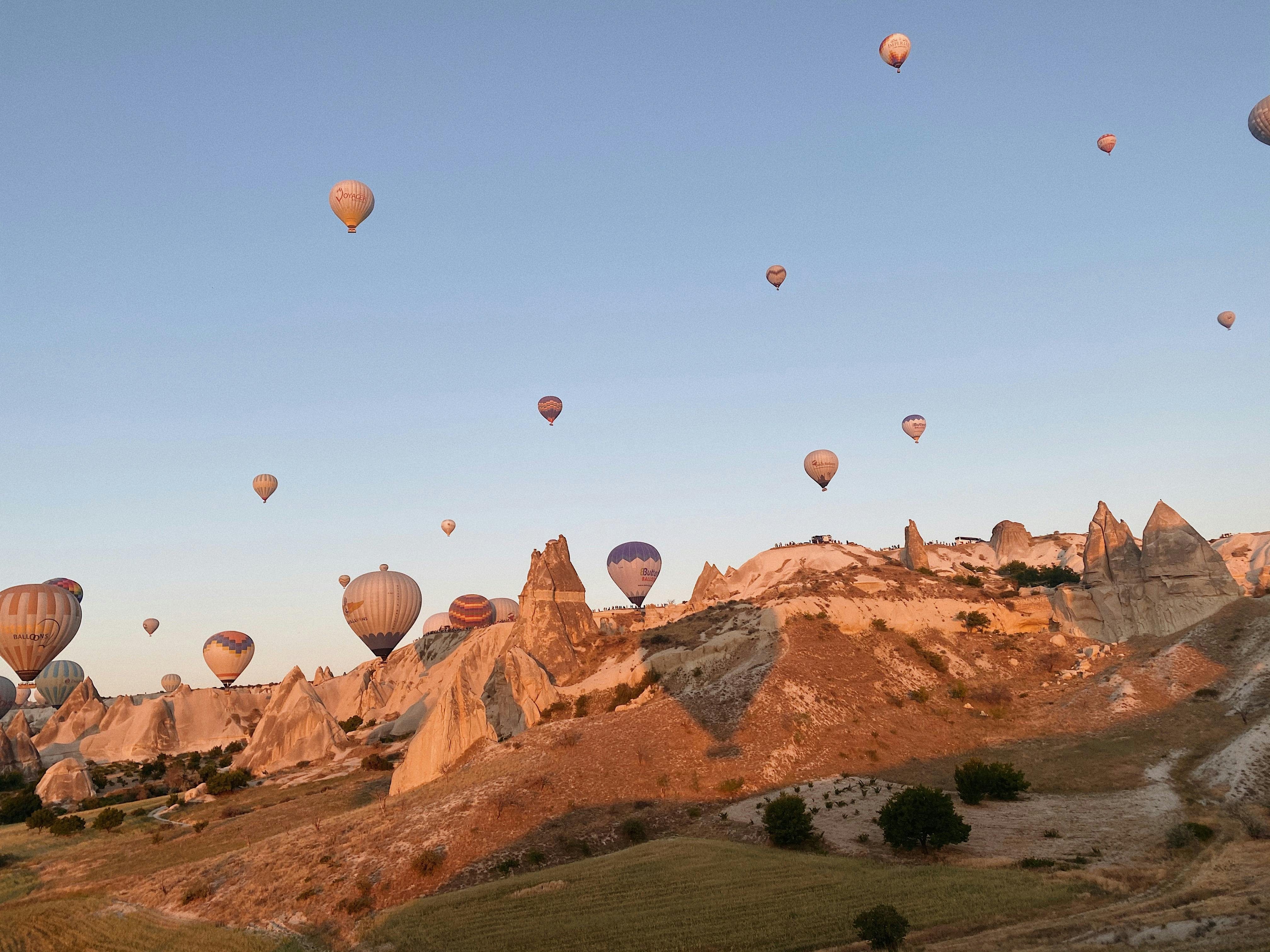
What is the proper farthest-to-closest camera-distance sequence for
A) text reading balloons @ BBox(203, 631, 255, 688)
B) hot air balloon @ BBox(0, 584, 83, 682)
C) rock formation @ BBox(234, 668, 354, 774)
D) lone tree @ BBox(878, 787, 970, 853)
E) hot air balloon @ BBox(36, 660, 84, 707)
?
hot air balloon @ BBox(36, 660, 84, 707) → text reading balloons @ BBox(203, 631, 255, 688) → hot air balloon @ BBox(0, 584, 83, 682) → rock formation @ BBox(234, 668, 354, 774) → lone tree @ BBox(878, 787, 970, 853)

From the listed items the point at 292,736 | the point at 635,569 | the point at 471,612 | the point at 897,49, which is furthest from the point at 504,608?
the point at 897,49

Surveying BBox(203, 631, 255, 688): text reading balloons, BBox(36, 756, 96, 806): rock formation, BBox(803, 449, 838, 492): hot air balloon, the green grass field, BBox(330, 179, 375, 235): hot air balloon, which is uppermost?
BBox(330, 179, 375, 235): hot air balloon

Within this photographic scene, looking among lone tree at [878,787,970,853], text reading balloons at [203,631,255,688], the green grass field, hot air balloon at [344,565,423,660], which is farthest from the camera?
text reading balloons at [203,631,255,688]

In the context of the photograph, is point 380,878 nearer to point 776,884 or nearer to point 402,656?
point 776,884

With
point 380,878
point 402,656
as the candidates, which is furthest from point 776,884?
point 402,656

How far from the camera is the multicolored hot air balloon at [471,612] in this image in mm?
131500

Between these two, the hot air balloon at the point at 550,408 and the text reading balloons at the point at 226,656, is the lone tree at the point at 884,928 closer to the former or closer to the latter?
the hot air balloon at the point at 550,408

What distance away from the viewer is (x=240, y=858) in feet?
128

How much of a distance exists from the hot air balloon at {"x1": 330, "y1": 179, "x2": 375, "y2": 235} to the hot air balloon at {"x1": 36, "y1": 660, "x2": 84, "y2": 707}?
107608 mm

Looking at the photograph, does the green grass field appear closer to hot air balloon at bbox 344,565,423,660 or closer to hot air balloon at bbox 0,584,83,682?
hot air balloon at bbox 344,565,423,660

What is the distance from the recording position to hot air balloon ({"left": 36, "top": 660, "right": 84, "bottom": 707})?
141m

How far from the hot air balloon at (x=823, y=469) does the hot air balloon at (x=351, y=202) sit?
2340 inches

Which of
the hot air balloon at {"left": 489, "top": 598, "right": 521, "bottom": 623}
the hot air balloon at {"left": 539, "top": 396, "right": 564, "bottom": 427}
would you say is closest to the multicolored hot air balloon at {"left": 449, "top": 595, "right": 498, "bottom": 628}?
the hot air balloon at {"left": 489, "top": 598, "right": 521, "bottom": 623}

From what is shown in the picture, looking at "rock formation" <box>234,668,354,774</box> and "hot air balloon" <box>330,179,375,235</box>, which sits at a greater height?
"hot air balloon" <box>330,179,375,235</box>
